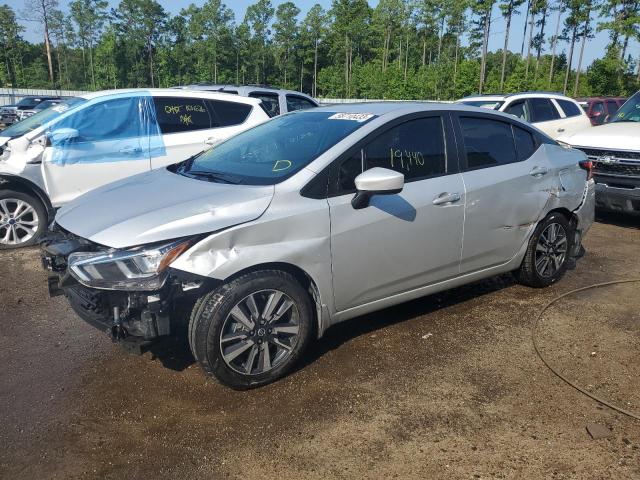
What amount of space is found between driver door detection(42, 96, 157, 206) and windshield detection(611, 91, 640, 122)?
697cm

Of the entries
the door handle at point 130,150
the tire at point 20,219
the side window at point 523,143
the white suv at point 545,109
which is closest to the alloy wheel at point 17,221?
the tire at point 20,219

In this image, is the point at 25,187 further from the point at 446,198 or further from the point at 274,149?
the point at 446,198

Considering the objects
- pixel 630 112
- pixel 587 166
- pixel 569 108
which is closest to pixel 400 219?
pixel 587 166

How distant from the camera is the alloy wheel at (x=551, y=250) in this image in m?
4.89

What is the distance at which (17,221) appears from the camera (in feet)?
20.8

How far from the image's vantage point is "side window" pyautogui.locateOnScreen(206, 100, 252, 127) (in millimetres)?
7488

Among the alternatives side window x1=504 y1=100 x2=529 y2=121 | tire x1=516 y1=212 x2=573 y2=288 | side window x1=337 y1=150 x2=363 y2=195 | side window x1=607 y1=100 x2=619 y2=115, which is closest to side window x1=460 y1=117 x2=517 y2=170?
tire x1=516 y1=212 x2=573 y2=288

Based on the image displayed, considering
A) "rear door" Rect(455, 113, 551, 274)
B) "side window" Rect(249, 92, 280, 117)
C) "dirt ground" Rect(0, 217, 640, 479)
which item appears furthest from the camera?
"side window" Rect(249, 92, 280, 117)

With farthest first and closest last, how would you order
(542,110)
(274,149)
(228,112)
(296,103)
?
(296,103)
(542,110)
(228,112)
(274,149)

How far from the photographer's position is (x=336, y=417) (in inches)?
120

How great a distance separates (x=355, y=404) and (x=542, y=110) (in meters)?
9.37

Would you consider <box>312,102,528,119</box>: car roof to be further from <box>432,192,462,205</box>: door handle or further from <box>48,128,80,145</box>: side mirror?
<box>48,128,80,145</box>: side mirror

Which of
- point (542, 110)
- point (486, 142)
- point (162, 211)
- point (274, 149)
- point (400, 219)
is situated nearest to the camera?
point (162, 211)

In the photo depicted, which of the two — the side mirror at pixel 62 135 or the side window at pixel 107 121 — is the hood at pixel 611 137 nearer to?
the side window at pixel 107 121
